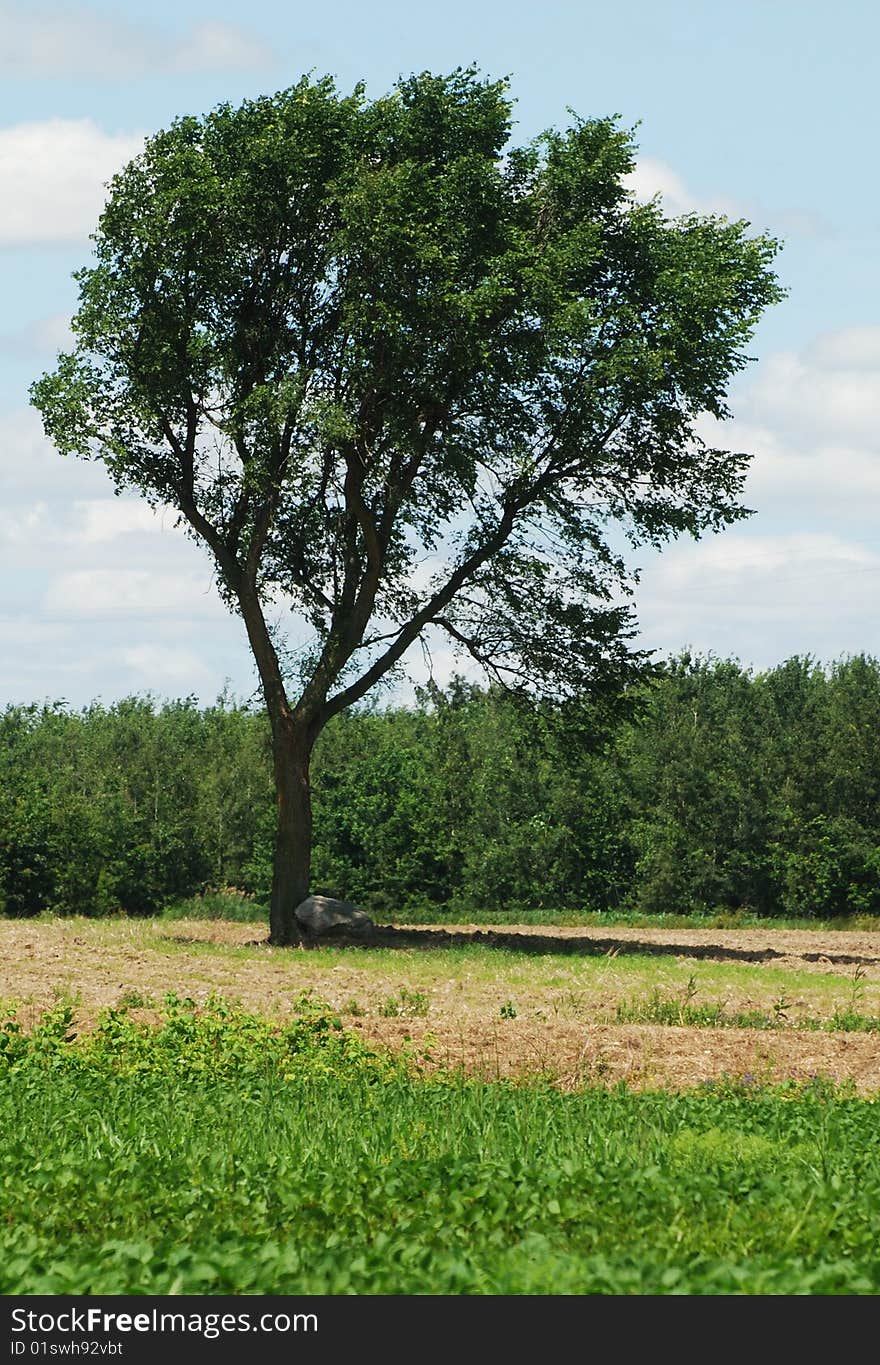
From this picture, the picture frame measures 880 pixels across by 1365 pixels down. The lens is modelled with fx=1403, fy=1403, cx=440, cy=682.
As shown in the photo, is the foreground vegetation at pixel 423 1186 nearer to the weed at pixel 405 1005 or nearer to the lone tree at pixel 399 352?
the weed at pixel 405 1005

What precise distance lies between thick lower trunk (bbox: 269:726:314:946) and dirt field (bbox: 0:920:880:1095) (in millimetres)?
861

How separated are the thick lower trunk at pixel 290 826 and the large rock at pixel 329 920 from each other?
228 millimetres

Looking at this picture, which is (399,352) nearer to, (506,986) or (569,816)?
(506,986)

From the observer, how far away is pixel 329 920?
28094 millimetres

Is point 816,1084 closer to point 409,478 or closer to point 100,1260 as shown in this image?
point 100,1260

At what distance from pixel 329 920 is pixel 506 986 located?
969cm

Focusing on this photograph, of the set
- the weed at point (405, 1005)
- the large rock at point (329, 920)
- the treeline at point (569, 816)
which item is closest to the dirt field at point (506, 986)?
the weed at point (405, 1005)

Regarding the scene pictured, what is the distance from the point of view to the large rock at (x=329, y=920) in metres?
28.0

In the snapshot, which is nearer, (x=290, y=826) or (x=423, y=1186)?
(x=423, y=1186)

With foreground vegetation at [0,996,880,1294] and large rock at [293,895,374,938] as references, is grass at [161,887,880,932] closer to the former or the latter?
large rock at [293,895,374,938]

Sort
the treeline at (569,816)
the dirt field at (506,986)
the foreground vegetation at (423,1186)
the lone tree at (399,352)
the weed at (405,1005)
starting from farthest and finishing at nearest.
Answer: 1. the treeline at (569,816)
2. the lone tree at (399,352)
3. the weed at (405,1005)
4. the dirt field at (506,986)
5. the foreground vegetation at (423,1186)

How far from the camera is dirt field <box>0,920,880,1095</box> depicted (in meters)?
12.7

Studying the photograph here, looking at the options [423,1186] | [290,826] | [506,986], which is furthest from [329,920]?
[423,1186]
